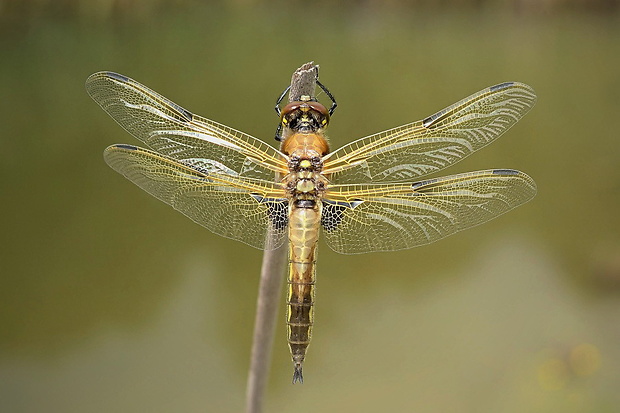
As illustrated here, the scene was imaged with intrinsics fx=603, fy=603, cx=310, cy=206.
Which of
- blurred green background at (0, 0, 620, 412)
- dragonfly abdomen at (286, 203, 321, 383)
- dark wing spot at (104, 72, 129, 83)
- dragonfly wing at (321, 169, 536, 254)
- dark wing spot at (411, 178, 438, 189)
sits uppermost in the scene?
blurred green background at (0, 0, 620, 412)

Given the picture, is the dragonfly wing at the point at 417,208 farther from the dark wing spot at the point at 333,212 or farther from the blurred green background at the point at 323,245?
the blurred green background at the point at 323,245

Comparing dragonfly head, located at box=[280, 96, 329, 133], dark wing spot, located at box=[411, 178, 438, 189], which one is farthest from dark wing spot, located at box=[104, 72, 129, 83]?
dark wing spot, located at box=[411, 178, 438, 189]

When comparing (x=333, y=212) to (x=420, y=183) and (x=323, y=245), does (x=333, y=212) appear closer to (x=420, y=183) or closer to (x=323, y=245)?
(x=420, y=183)

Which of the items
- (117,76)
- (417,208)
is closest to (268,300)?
(417,208)

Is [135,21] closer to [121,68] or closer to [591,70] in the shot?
[121,68]

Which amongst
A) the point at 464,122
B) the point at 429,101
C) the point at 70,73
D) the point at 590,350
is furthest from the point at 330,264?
the point at 464,122

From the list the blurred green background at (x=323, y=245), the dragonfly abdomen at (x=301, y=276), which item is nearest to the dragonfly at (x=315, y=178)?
the dragonfly abdomen at (x=301, y=276)

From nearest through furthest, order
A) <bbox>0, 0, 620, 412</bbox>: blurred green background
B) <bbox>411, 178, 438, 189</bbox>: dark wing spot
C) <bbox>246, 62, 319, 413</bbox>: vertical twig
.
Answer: <bbox>246, 62, 319, 413</bbox>: vertical twig → <bbox>411, 178, 438, 189</bbox>: dark wing spot → <bbox>0, 0, 620, 412</bbox>: blurred green background

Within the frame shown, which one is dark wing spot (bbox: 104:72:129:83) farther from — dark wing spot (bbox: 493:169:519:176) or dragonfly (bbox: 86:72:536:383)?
dark wing spot (bbox: 493:169:519:176)
